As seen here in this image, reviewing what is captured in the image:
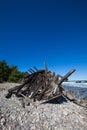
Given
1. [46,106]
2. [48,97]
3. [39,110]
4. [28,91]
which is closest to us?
[39,110]

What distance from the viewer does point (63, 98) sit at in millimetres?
14250

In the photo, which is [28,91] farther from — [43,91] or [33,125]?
[33,125]

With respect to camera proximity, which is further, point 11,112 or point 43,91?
point 43,91

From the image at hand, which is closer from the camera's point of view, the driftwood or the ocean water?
the driftwood

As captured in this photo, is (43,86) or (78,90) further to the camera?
(78,90)

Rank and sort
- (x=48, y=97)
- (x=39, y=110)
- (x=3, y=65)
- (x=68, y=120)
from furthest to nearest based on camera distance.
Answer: (x=3, y=65)
(x=48, y=97)
(x=39, y=110)
(x=68, y=120)

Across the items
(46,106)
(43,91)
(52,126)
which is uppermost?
(43,91)

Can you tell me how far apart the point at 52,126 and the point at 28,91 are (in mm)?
6858

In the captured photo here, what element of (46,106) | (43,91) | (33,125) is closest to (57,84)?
(43,91)

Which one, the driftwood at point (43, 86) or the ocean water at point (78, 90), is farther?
the ocean water at point (78, 90)

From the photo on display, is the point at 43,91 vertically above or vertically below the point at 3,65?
below

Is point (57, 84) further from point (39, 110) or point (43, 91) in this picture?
point (39, 110)

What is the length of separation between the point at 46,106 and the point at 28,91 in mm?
3766

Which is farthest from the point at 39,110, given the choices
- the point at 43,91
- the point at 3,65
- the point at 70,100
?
the point at 3,65
